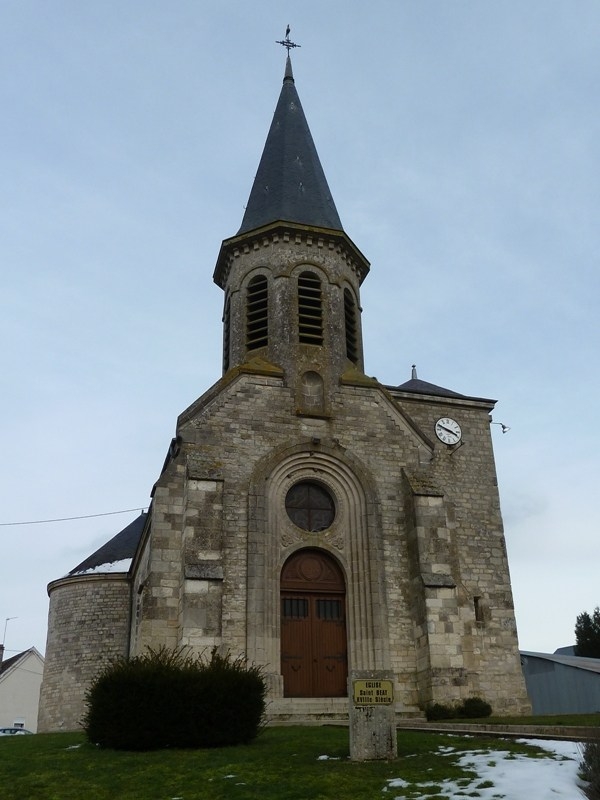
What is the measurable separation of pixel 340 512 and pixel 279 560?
1943 millimetres

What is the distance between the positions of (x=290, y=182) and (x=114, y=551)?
1331 cm

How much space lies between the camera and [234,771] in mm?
8312

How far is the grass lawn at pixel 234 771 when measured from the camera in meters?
7.36

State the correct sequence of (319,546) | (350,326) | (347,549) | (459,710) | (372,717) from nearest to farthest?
(372,717)
(459,710)
(319,546)
(347,549)
(350,326)

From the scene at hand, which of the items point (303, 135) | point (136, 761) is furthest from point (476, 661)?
point (303, 135)

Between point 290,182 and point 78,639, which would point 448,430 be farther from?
point 78,639

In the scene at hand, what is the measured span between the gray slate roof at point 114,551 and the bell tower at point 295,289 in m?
7.68

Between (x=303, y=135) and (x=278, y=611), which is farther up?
(x=303, y=135)

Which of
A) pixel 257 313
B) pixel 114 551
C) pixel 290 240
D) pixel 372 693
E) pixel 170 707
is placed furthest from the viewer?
pixel 114 551

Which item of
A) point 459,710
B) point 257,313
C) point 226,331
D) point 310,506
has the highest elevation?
point 226,331

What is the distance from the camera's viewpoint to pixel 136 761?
9109 mm

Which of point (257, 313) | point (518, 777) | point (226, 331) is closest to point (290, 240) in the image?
point (257, 313)

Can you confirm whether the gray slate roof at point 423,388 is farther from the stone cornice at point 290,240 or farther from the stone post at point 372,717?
the stone post at point 372,717

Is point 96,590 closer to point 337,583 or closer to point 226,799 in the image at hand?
point 337,583
